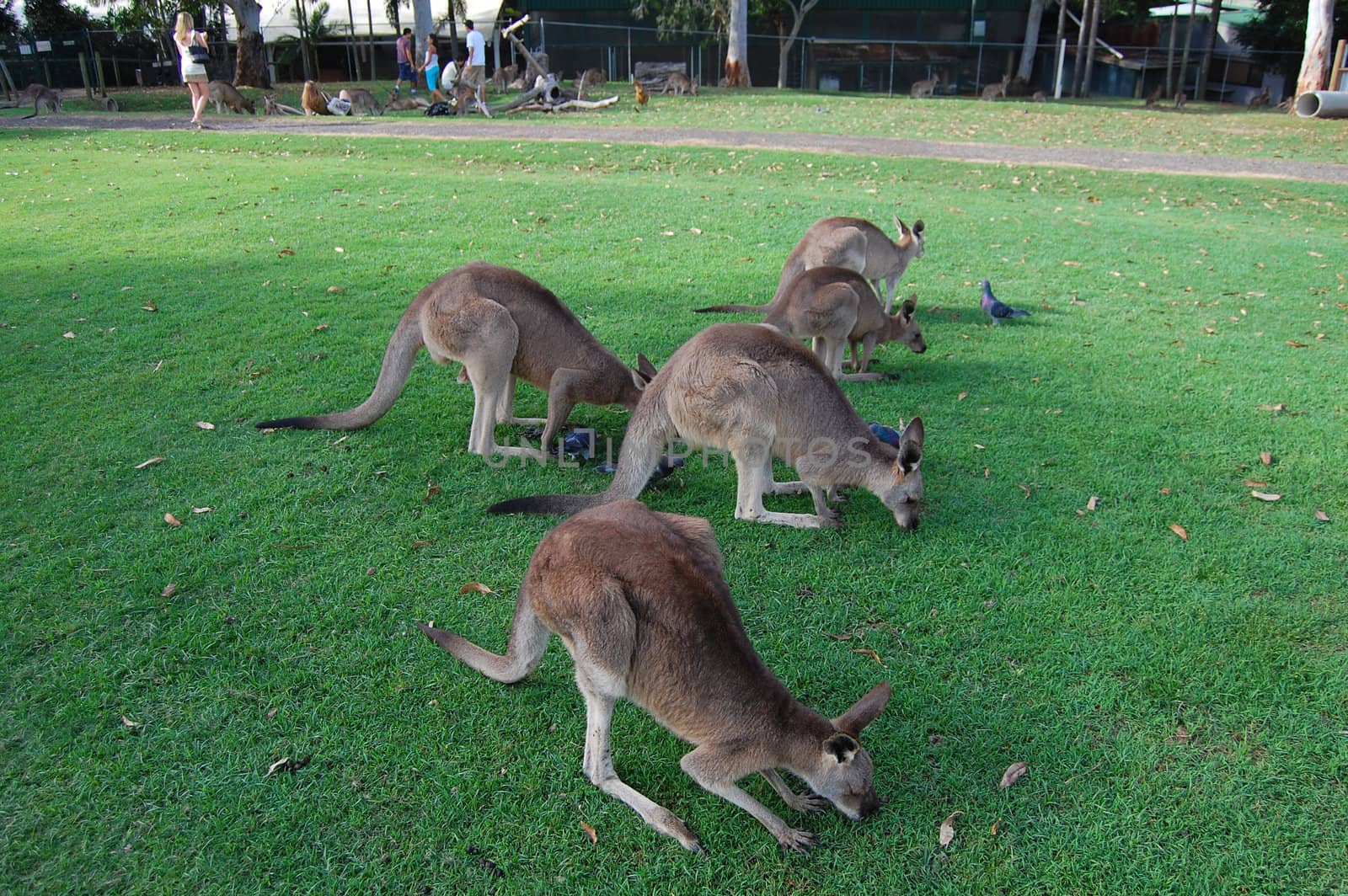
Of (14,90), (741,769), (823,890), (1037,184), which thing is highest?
(14,90)

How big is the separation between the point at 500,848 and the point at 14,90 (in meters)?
30.5

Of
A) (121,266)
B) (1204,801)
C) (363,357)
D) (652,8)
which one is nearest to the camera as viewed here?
(1204,801)

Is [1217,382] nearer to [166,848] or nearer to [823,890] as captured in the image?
[823,890]

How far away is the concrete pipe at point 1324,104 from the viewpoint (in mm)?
18531

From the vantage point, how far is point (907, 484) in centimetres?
416

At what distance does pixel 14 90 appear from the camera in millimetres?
24656

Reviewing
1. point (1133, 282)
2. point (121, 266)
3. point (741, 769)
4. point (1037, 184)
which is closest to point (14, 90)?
point (121, 266)

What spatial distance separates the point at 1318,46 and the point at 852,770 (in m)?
24.8

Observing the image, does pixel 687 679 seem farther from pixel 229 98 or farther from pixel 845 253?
pixel 229 98

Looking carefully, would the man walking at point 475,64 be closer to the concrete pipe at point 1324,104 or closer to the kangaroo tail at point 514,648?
the concrete pipe at point 1324,104

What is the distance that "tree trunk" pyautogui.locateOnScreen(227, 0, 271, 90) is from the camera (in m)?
22.9

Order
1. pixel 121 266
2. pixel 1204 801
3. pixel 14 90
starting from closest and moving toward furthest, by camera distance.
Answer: pixel 1204 801 → pixel 121 266 → pixel 14 90

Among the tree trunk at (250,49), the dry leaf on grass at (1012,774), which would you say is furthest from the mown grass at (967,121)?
the dry leaf on grass at (1012,774)

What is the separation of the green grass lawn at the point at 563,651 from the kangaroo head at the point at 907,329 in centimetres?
16
